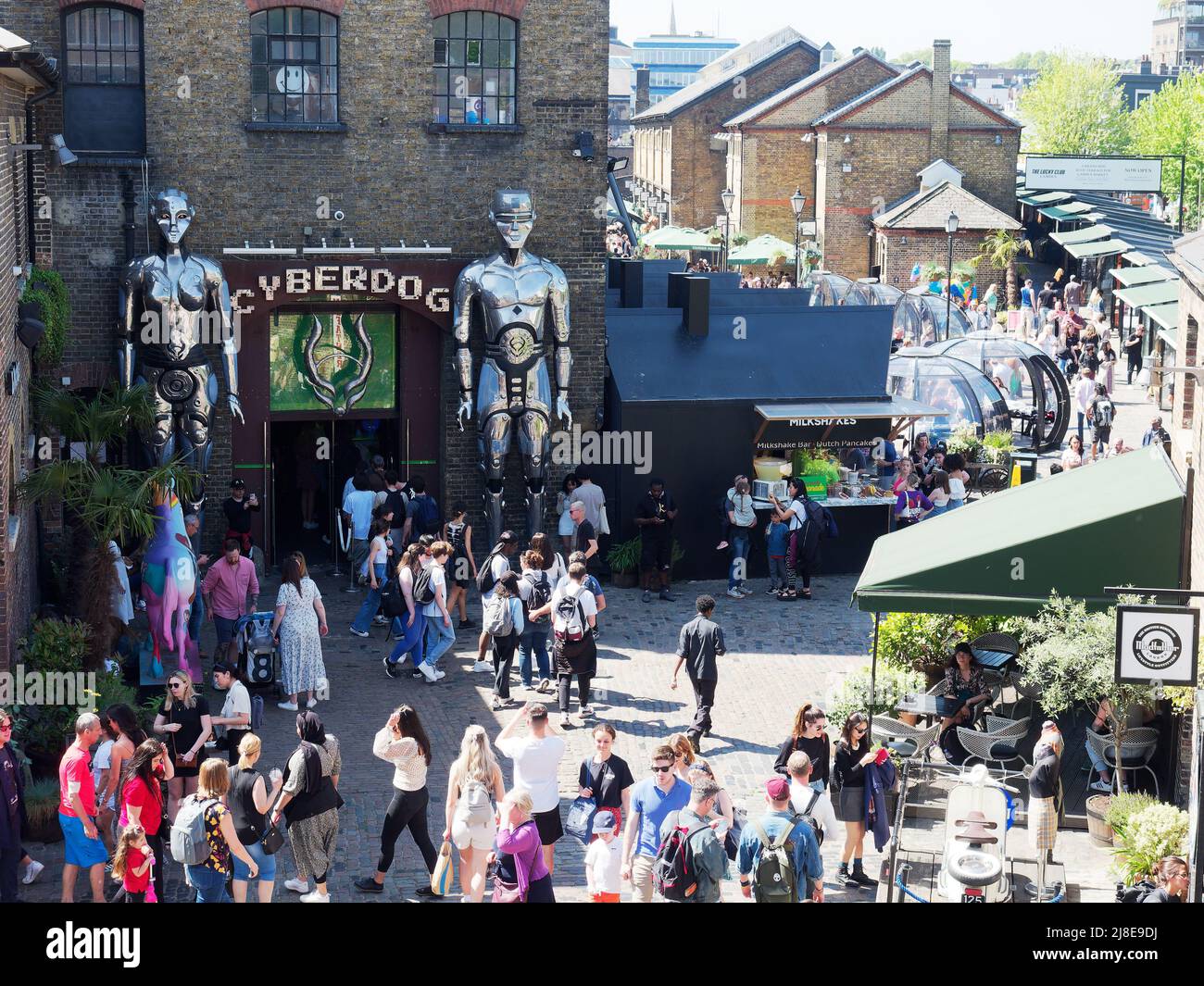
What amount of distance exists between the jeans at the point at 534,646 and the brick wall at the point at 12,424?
4.42 meters

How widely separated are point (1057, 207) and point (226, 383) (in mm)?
44634

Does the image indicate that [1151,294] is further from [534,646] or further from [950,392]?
[534,646]

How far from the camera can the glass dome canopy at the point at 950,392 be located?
27.3 meters

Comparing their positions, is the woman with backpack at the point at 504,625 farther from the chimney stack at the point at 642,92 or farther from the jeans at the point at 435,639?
the chimney stack at the point at 642,92

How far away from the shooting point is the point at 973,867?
10.8 metres

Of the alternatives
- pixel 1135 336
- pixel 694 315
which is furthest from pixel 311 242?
pixel 1135 336

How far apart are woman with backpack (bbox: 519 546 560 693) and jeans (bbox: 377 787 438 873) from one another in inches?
178

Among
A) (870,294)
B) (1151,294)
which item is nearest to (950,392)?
(1151,294)

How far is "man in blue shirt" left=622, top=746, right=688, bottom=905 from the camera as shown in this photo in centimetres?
1061

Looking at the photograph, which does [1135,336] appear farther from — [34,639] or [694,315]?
[34,639]

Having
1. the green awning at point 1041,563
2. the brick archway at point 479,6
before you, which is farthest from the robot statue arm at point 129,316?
the green awning at point 1041,563

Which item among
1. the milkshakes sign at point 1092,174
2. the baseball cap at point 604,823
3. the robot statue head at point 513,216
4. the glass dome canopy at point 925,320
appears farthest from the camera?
the milkshakes sign at point 1092,174

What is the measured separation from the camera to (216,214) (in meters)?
20.6

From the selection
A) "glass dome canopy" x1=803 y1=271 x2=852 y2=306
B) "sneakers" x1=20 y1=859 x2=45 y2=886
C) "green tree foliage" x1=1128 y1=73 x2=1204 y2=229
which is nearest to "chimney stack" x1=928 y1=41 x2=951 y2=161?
"green tree foliage" x1=1128 y1=73 x2=1204 y2=229
